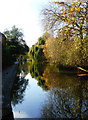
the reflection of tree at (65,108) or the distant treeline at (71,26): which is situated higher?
the distant treeline at (71,26)

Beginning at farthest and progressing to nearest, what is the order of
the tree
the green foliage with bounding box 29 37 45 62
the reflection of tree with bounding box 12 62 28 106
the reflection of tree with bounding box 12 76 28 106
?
the green foliage with bounding box 29 37 45 62 < the tree < the reflection of tree with bounding box 12 62 28 106 < the reflection of tree with bounding box 12 76 28 106

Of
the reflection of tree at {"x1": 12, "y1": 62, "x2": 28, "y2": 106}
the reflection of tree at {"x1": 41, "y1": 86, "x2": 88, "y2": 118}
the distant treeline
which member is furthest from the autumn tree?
the reflection of tree at {"x1": 41, "y1": 86, "x2": 88, "y2": 118}

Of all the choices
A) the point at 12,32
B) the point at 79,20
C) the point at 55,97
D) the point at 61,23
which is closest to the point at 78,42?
the point at 79,20

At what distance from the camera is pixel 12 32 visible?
36.3m

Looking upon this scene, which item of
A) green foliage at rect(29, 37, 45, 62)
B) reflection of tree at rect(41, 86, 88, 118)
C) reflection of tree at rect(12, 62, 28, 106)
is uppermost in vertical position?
green foliage at rect(29, 37, 45, 62)

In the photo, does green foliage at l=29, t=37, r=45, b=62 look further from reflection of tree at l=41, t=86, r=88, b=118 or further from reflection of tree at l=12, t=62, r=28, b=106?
reflection of tree at l=41, t=86, r=88, b=118

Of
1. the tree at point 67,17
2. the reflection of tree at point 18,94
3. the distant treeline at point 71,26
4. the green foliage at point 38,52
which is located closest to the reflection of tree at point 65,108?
the reflection of tree at point 18,94

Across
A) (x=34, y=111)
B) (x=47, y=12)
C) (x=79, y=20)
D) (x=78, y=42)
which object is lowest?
(x=34, y=111)

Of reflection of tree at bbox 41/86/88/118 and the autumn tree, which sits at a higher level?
the autumn tree

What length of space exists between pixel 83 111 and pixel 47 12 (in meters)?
10.8

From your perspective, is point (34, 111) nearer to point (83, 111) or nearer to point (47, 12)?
point (83, 111)

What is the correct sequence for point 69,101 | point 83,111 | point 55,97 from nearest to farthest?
1. point 83,111
2. point 69,101
3. point 55,97

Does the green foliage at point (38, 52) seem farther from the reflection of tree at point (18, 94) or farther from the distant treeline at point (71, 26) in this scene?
the reflection of tree at point (18, 94)

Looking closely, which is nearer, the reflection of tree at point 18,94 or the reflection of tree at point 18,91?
the reflection of tree at point 18,94
